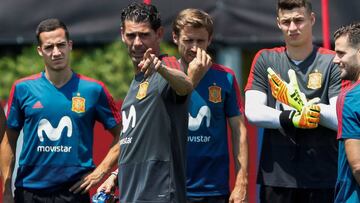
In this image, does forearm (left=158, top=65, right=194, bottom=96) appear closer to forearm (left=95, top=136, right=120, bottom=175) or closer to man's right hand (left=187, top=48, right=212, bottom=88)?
man's right hand (left=187, top=48, right=212, bottom=88)

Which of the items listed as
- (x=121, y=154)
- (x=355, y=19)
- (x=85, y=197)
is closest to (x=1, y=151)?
(x=85, y=197)

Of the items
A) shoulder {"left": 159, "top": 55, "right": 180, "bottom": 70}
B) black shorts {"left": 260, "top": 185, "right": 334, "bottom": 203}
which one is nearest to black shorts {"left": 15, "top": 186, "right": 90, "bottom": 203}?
black shorts {"left": 260, "top": 185, "right": 334, "bottom": 203}

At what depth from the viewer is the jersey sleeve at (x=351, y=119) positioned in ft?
19.2

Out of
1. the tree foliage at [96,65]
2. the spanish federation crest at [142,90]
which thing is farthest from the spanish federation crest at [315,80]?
the tree foliage at [96,65]

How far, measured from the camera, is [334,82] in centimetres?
675

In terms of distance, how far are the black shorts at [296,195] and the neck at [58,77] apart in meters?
1.40

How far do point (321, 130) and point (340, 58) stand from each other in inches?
28.5

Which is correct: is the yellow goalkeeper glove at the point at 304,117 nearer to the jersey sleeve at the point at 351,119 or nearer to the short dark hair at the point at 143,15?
the jersey sleeve at the point at 351,119

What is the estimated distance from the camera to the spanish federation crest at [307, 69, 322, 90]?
22.2 feet

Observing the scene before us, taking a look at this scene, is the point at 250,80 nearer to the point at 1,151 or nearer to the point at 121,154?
the point at 121,154

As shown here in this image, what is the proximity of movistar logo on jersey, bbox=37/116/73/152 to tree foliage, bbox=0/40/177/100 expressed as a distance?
5.16 metres

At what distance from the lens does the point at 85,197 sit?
727 cm

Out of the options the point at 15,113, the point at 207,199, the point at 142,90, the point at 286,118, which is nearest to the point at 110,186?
the point at 207,199

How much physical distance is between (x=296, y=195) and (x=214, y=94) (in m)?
0.76
